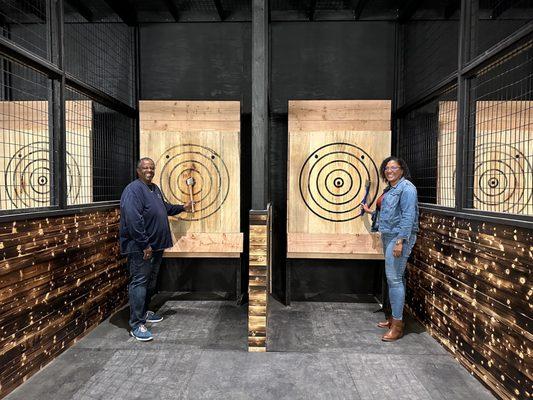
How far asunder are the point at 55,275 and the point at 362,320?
8.22ft

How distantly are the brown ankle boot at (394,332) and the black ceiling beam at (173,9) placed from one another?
3.64 meters

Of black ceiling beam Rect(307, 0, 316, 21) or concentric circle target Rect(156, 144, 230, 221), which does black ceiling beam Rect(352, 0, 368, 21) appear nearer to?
black ceiling beam Rect(307, 0, 316, 21)

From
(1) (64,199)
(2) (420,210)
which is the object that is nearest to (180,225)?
(1) (64,199)

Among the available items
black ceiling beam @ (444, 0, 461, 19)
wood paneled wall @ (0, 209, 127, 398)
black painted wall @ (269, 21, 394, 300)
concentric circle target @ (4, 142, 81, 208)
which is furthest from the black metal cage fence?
concentric circle target @ (4, 142, 81, 208)

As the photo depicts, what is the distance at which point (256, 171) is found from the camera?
8.20 feet

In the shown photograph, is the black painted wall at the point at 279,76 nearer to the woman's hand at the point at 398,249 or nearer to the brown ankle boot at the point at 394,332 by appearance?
the brown ankle boot at the point at 394,332

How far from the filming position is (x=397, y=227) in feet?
8.73

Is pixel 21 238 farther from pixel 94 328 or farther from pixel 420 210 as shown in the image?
pixel 420 210

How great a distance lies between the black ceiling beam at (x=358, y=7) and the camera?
341 cm

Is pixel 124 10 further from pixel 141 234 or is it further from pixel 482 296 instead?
pixel 482 296

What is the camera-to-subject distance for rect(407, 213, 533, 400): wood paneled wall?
1.79 meters

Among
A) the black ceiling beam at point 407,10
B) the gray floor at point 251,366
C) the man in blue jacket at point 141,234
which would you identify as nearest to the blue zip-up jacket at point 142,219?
the man in blue jacket at point 141,234

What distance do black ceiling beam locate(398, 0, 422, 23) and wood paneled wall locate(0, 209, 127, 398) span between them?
11.5 ft

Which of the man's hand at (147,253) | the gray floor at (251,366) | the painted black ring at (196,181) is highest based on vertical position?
the painted black ring at (196,181)
